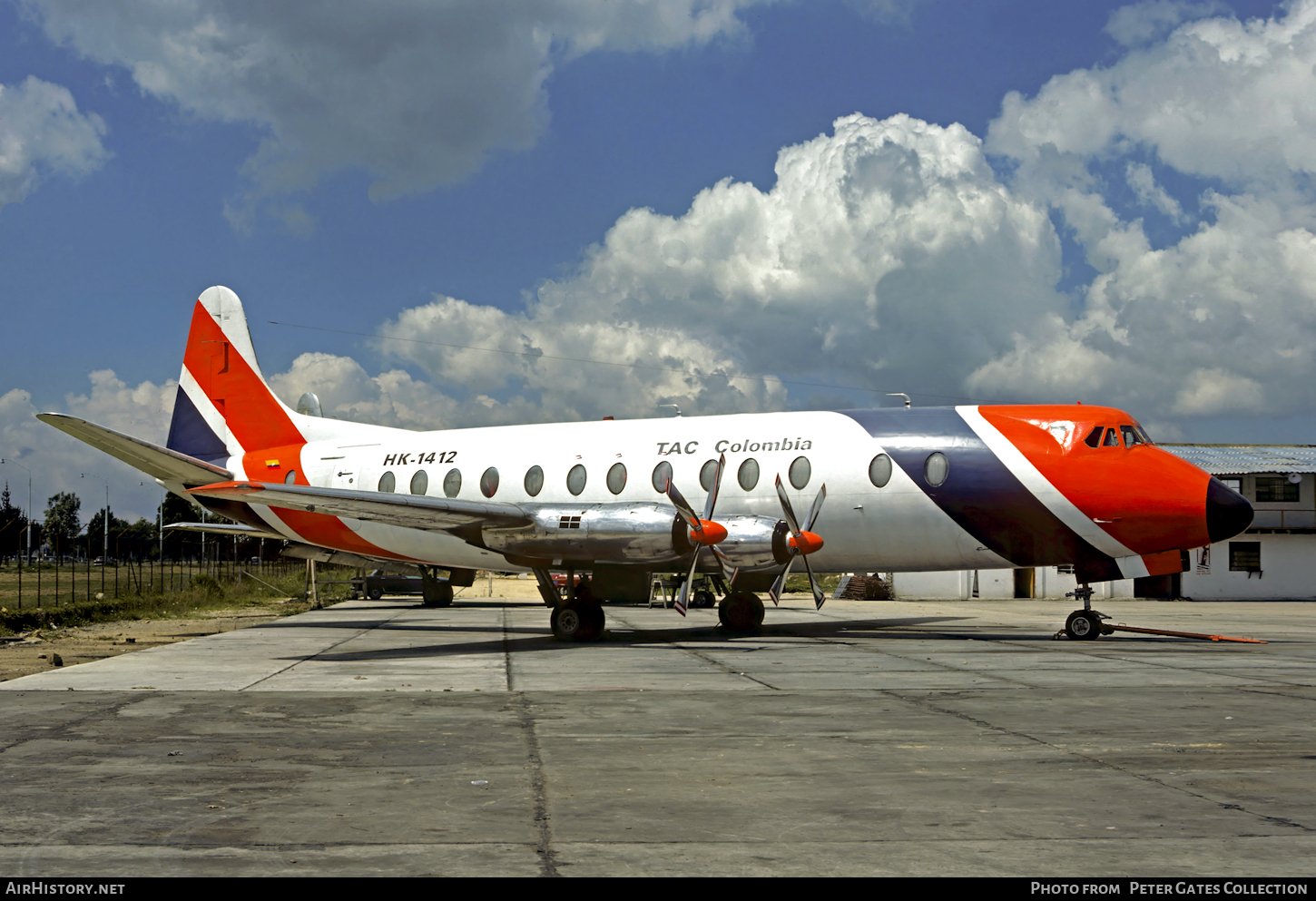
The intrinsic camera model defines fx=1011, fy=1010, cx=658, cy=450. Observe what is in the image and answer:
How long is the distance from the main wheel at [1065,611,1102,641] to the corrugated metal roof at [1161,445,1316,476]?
34.2 metres

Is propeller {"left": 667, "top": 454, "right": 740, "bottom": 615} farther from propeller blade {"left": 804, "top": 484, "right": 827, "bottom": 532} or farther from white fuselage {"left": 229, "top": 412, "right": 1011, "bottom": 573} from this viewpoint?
propeller blade {"left": 804, "top": 484, "right": 827, "bottom": 532}

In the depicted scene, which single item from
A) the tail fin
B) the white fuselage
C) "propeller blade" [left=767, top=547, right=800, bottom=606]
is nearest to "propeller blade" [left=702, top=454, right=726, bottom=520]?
the white fuselage

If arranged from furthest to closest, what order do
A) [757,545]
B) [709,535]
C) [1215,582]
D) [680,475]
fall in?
[1215,582]
[680,475]
[757,545]
[709,535]

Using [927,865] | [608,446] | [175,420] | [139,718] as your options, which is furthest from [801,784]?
[175,420]

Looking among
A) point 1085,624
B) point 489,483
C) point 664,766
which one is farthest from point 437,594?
point 664,766

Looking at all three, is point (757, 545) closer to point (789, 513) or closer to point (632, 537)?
point (789, 513)

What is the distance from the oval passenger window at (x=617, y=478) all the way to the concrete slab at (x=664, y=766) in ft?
17.5

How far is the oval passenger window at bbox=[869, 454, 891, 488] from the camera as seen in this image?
64.0 feet

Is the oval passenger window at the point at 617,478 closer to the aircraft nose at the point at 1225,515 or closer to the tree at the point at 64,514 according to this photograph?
the aircraft nose at the point at 1225,515

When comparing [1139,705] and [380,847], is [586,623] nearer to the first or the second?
[1139,705]

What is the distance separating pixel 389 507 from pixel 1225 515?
15031 millimetres

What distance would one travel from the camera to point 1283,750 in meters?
8.62

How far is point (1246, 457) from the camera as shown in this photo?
54.0 m
